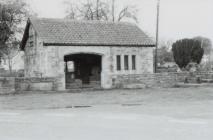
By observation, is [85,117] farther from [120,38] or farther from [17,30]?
[17,30]

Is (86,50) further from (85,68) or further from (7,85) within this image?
(7,85)

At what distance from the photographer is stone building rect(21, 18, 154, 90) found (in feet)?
97.2

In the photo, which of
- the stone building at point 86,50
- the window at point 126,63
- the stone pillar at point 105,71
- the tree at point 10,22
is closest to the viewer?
the stone building at point 86,50

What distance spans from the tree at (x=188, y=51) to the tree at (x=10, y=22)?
1678cm

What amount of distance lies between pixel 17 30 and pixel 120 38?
15303 millimetres

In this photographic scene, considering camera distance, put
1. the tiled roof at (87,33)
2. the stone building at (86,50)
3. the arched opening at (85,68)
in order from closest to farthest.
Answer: the stone building at (86,50) < the tiled roof at (87,33) < the arched opening at (85,68)

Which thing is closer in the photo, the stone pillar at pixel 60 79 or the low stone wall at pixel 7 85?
the low stone wall at pixel 7 85

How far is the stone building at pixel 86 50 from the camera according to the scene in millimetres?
29625

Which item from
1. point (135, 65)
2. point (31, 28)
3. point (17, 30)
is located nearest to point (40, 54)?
point (31, 28)

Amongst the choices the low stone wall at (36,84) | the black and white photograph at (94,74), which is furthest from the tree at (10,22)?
the low stone wall at (36,84)

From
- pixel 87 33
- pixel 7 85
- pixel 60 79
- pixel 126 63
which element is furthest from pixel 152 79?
pixel 7 85

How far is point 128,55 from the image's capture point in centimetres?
3212

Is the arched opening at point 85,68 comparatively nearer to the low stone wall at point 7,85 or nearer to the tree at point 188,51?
the tree at point 188,51

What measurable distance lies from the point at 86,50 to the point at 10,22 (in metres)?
14.4
